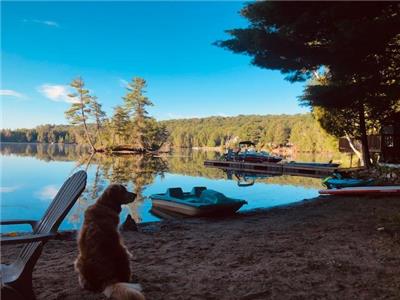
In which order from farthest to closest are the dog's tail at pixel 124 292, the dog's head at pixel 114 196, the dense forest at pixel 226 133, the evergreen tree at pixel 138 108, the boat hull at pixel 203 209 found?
the dense forest at pixel 226 133, the evergreen tree at pixel 138 108, the boat hull at pixel 203 209, the dog's head at pixel 114 196, the dog's tail at pixel 124 292

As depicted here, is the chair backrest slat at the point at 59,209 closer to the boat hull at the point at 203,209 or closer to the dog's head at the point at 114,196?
the dog's head at the point at 114,196

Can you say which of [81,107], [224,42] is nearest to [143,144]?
[81,107]

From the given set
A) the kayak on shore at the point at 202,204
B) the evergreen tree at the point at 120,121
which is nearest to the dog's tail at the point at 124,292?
the kayak on shore at the point at 202,204

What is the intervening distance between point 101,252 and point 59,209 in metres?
0.50

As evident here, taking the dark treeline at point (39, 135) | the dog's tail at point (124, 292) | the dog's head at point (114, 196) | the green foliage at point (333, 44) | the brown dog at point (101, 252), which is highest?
the dark treeline at point (39, 135)

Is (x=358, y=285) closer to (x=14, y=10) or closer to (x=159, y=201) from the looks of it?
(x=159, y=201)

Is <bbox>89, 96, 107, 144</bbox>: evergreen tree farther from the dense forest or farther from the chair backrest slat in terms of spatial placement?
the chair backrest slat

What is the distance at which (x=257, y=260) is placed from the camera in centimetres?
427

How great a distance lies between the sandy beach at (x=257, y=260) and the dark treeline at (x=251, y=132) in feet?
169

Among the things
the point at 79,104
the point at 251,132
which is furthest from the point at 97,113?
the point at 251,132

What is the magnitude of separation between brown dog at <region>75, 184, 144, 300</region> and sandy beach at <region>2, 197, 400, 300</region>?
0.31 m

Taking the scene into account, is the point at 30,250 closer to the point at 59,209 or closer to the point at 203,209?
the point at 59,209

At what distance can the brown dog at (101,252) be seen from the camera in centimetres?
287

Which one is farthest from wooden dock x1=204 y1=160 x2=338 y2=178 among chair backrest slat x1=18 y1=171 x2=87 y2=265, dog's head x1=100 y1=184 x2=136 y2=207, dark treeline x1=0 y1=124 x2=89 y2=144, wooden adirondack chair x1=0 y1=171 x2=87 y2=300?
dark treeline x1=0 y1=124 x2=89 y2=144
